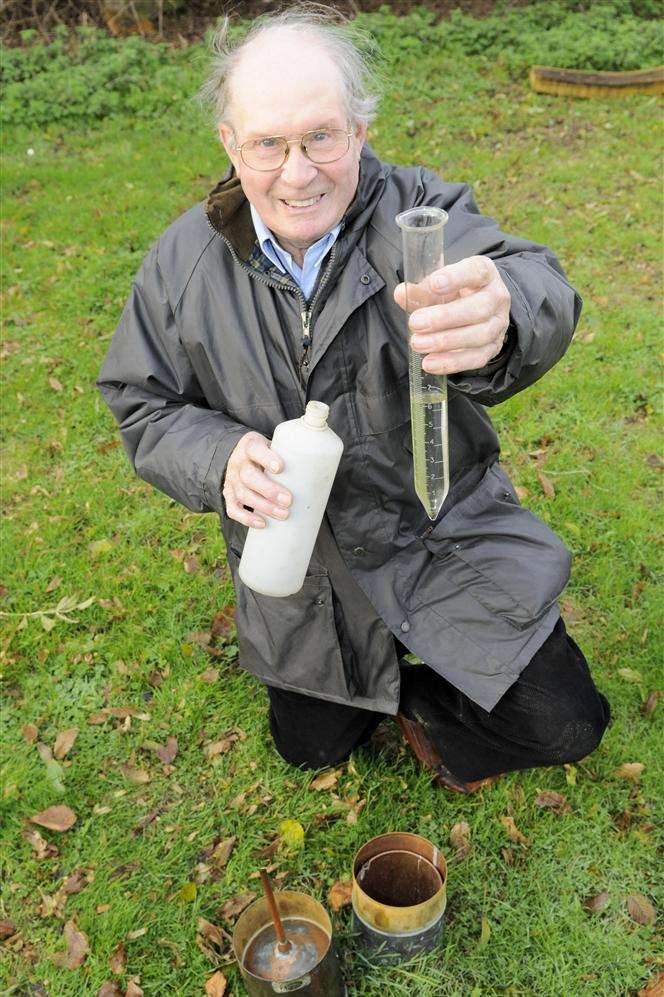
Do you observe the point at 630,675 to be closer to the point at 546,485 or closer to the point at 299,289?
the point at 546,485

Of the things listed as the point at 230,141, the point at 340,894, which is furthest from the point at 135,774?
the point at 230,141

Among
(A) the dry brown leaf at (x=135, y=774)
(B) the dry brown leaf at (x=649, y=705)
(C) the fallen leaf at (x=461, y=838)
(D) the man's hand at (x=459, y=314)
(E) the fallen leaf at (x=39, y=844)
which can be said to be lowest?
(E) the fallen leaf at (x=39, y=844)

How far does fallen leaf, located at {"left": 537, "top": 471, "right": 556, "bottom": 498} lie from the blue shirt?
201cm

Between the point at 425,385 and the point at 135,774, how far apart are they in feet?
6.28

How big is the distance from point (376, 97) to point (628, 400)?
2675 millimetres

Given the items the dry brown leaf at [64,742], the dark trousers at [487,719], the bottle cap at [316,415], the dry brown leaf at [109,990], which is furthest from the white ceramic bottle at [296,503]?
the dry brown leaf at [64,742]

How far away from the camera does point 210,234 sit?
2549 mm

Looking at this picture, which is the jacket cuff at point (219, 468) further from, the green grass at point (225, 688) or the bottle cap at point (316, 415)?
the green grass at point (225, 688)

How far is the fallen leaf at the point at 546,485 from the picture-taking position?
411 cm

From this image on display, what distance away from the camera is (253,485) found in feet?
7.21

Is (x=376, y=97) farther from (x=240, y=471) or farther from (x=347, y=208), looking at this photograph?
(x=240, y=471)

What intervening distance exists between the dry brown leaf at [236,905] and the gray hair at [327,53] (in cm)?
228

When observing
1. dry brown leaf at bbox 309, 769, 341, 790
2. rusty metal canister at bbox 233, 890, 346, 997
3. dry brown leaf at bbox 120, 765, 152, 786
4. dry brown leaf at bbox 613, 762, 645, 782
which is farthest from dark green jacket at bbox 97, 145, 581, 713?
dry brown leaf at bbox 120, 765, 152, 786

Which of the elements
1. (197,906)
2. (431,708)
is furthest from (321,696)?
(197,906)
